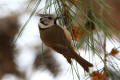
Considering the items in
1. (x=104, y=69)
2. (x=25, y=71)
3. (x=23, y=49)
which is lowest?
(x=25, y=71)

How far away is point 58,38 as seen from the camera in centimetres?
70

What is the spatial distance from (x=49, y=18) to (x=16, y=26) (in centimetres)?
134

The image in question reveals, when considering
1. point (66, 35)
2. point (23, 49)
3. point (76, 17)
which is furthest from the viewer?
point (23, 49)

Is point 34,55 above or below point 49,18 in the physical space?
below

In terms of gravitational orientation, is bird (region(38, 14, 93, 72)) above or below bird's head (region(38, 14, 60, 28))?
below

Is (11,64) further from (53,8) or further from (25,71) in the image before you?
(53,8)

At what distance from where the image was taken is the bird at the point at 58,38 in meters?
0.68

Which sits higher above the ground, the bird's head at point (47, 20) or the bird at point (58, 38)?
the bird's head at point (47, 20)

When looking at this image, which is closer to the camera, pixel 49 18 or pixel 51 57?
pixel 49 18

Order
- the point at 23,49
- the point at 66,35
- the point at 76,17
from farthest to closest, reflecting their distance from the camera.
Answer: the point at 23,49, the point at 76,17, the point at 66,35

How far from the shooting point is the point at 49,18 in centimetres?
72

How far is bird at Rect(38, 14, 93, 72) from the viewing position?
68cm

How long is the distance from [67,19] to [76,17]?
5 cm

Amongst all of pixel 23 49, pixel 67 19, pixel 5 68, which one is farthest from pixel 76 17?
pixel 5 68
